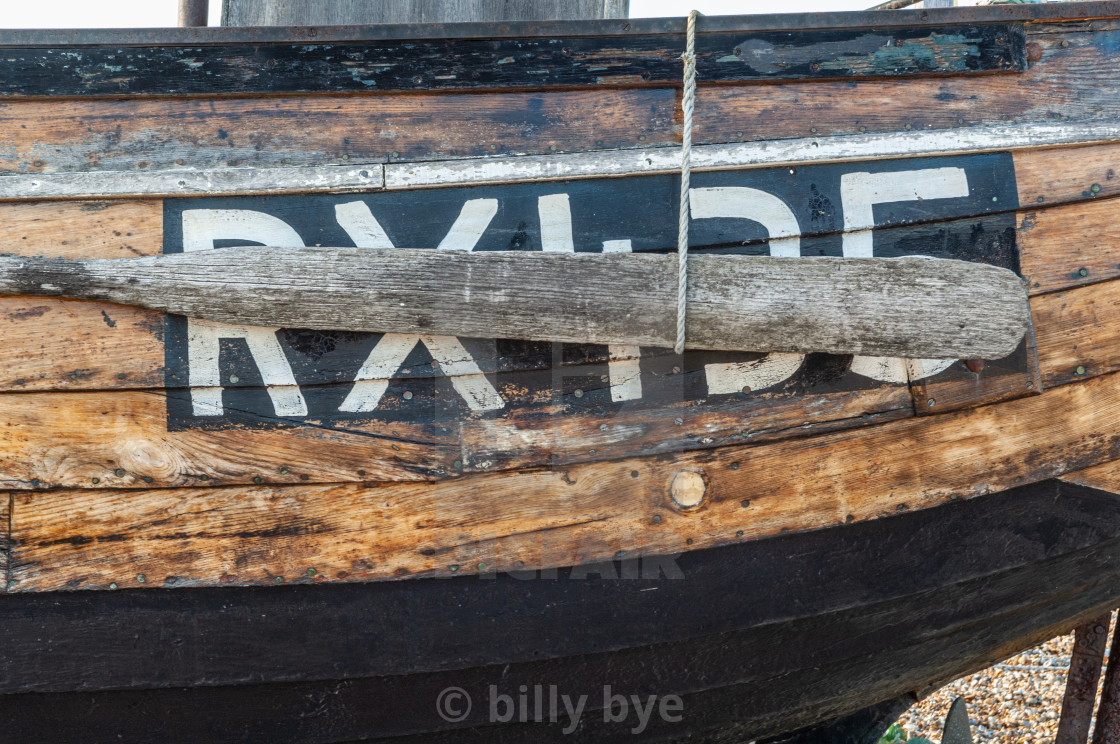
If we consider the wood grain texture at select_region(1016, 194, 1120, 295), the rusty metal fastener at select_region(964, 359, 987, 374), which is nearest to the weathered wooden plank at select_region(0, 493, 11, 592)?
the rusty metal fastener at select_region(964, 359, 987, 374)

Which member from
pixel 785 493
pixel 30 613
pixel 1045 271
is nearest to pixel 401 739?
pixel 30 613

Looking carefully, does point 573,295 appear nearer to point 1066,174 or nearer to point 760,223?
point 760,223

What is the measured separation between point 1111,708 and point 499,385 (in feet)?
8.62

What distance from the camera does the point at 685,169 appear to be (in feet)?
5.26

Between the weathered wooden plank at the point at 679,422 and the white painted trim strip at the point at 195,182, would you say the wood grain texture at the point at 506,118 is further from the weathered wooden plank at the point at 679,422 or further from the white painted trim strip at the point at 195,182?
the weathered wooden plank at the point at 679,422

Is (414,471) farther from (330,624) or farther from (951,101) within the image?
(951,101)

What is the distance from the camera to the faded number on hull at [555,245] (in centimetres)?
160

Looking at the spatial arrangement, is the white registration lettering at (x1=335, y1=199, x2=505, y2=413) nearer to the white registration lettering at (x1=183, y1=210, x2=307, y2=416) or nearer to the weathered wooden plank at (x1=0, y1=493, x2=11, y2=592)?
the white registration lettering at (x1=183, y1=210, x2=307, y2=416)

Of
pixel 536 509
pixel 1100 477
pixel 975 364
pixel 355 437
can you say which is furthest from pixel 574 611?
pixel 1100 477

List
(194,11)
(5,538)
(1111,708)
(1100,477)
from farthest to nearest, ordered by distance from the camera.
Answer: (194,11) → (1111,708) → (1100,477) → (5,538)

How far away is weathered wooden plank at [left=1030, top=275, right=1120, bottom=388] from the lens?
1.73m

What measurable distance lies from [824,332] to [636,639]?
764 millimetres

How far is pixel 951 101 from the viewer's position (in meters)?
1.71

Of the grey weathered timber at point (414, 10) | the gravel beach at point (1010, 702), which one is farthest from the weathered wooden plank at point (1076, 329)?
the gravel beach at point (1010, 702)
